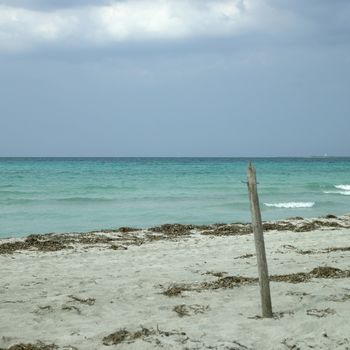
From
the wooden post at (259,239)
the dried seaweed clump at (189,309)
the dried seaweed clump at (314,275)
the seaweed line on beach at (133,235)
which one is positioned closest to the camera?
the wooden post at (259,239)

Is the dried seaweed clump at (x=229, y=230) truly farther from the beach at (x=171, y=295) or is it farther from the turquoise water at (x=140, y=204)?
the turquoise water at (x=140, y=204)

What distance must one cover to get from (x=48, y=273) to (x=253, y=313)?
4952 mm

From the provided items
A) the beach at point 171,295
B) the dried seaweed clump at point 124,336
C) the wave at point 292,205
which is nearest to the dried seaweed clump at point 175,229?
the beach at point 171,295

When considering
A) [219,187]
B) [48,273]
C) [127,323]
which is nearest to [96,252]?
[48,273]

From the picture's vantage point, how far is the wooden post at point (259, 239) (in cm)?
692

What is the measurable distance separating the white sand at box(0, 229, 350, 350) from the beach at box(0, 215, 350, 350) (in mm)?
16

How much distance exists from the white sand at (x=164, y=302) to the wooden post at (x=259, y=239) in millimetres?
257

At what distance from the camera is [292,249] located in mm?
13141

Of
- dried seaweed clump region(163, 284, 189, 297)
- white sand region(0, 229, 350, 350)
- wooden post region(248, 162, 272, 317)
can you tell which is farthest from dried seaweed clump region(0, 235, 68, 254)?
wooden post region(248, 162, 272, 317)

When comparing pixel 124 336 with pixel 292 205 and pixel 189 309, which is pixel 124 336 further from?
pixel 292 205

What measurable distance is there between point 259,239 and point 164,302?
1992 mm

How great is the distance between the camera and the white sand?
20.9 feet

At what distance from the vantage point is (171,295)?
8.43 m

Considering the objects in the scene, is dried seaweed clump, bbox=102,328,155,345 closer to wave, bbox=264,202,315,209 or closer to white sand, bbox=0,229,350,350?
white sand, bbox=0,229,350,350
